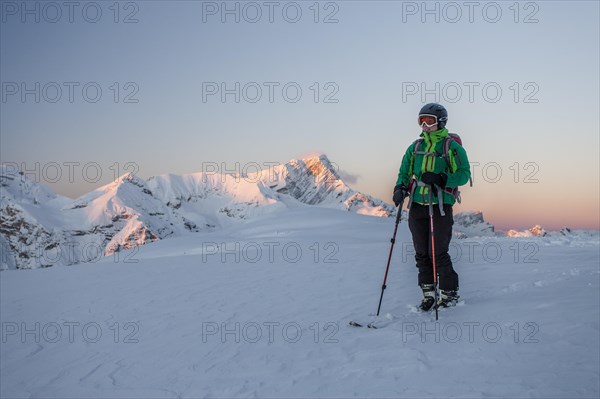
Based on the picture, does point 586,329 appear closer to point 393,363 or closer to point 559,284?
point 393,363

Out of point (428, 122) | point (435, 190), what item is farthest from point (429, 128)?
point (435, 190)

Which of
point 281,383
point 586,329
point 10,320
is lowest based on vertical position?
point 10,320

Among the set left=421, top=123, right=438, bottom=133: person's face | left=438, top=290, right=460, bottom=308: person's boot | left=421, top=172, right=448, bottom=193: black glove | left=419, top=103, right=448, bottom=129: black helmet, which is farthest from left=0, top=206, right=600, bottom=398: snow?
left=419, top=103, right=448, bottom=129: black helmet

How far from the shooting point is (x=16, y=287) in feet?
41.7

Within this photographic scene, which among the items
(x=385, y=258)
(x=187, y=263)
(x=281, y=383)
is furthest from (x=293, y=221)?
(x=281, y=383)

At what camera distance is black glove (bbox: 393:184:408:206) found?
6.27 metres

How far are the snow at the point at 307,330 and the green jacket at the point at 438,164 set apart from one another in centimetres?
167

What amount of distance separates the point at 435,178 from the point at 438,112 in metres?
0.96

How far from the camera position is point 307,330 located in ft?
20.1

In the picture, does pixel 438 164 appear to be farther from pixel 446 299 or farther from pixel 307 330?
pixel 307 330

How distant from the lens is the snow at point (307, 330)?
422cm

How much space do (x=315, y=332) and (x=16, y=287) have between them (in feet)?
35.8

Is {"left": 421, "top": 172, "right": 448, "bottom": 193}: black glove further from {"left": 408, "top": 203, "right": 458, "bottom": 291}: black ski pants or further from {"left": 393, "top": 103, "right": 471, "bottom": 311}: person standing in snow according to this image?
{"left": 408, "top": 203, "right": 458, "bottom": 291}: black ski pants

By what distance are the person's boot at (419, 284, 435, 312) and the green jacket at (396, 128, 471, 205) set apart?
123 cm
